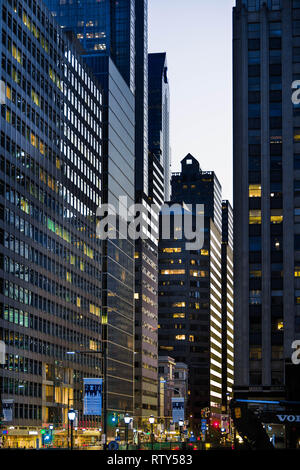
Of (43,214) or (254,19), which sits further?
(43,214)

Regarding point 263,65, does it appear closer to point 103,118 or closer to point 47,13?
point 47,13

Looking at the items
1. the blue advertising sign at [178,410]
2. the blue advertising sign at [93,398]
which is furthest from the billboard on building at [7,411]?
the blue advertising sign at [93,398]

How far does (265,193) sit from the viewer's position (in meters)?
106

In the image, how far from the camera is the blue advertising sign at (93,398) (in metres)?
62.6

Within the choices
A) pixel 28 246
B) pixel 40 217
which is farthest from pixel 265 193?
pixel 40 217

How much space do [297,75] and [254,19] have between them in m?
9.68

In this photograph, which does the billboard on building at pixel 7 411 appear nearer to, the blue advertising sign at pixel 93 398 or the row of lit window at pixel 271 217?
the blue advertising sign at pixel 93 398

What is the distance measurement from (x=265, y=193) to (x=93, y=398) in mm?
49591

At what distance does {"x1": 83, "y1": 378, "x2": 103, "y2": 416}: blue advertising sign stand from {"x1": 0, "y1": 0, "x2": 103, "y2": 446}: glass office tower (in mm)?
49212

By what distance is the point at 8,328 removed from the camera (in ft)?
402

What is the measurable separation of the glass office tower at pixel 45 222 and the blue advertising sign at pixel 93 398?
161 feet
